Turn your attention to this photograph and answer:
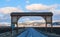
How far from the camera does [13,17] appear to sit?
7912cm

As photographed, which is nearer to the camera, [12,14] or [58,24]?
[12,14]

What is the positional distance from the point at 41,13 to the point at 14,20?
869 centimetres

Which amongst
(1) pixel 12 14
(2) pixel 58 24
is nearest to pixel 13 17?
(1) pixel 12 14

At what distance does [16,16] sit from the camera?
80250 mm

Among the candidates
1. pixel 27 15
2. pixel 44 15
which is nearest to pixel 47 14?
pixel 44 15

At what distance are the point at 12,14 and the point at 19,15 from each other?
2607 millimetres

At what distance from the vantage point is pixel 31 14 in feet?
266

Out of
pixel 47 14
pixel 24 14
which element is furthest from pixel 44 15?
pixel 24 14

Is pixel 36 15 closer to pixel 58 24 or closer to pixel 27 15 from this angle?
pixel 27 15

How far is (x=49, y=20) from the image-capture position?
78.6m

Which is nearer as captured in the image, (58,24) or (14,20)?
(14,20)

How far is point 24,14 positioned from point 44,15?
242 inches

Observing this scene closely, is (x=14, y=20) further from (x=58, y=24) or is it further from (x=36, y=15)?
(x=58, y=24)

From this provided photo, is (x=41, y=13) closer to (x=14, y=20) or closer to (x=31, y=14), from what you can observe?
(x=31, y=14)
